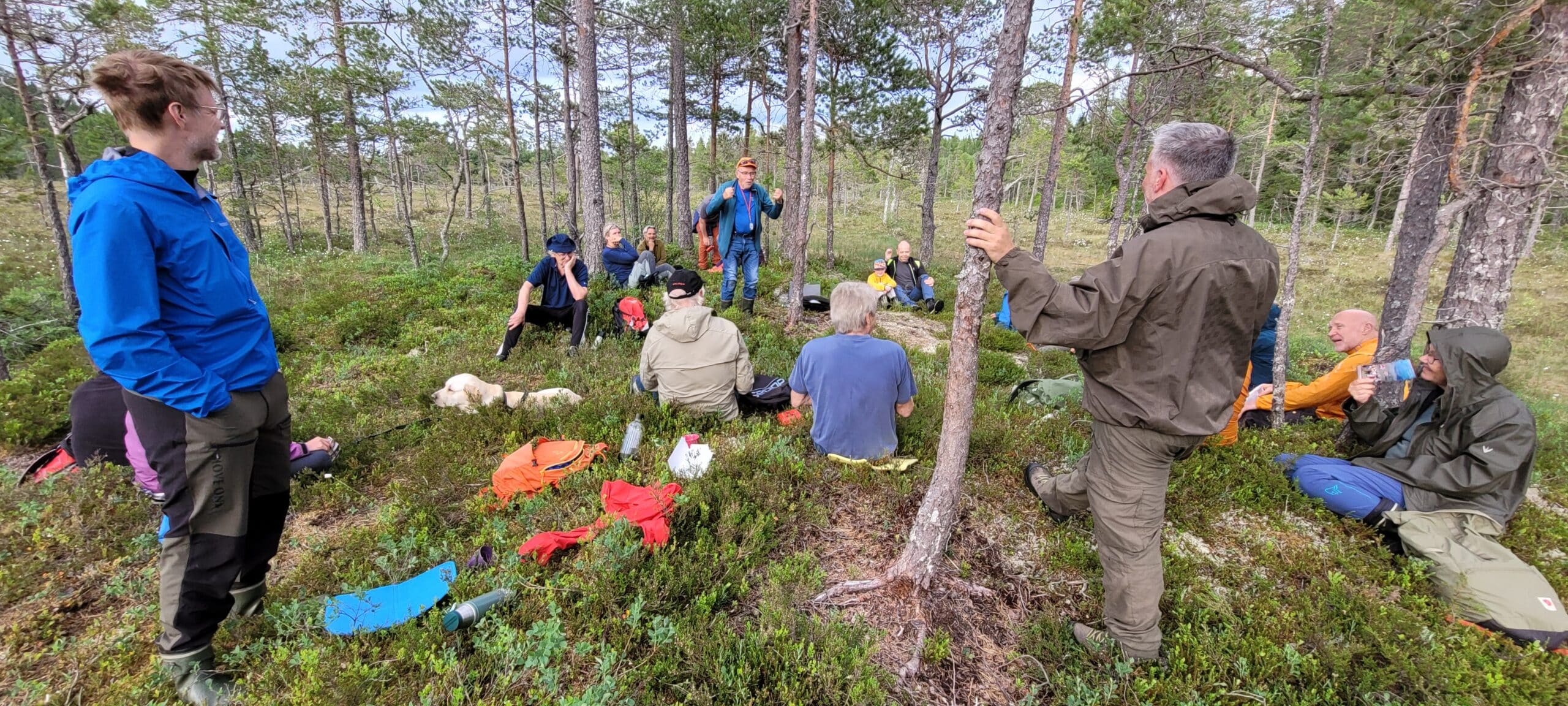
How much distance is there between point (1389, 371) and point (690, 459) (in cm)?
538

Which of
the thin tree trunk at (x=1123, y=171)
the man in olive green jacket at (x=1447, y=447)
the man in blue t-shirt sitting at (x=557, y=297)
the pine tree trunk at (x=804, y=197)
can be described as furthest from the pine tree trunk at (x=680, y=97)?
the man in olive green jacket at (x=1447, y=447)

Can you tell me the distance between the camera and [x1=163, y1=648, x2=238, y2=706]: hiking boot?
224cm

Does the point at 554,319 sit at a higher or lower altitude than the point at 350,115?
lower

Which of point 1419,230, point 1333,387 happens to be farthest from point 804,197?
point 1419,230

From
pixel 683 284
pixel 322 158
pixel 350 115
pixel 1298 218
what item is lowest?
pixel 683 284

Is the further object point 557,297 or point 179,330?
point 557,297

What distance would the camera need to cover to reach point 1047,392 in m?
5.57

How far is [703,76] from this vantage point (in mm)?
17312

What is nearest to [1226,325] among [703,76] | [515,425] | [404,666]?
[404,666]

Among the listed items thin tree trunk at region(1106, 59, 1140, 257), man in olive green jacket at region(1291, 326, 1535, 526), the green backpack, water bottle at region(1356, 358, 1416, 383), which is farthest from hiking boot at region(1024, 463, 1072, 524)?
thin tree trunk at region(1106, 59, 1140, 257)

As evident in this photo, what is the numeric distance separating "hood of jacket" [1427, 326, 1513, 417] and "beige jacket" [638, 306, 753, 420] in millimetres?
4731

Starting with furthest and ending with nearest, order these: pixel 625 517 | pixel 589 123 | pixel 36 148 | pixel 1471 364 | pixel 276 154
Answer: pixel 276 154 < pixel 589 123 < pixel 36 148 < pixel 1471 364 < pixel 625 517

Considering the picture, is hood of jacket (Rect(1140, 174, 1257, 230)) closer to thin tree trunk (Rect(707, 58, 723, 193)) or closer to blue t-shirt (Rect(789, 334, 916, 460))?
blue t-shirt (Rect(789, 334, 916, 460))

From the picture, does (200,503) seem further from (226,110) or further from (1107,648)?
(226,110)
